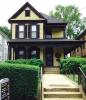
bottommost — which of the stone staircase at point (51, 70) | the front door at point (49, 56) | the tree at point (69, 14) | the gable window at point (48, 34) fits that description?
the stone staircase at point (51, 70)

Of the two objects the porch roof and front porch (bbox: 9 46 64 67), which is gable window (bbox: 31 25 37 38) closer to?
front porch (bbox: 9 46 64 67)

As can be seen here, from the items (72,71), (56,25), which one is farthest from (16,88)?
(56,25)

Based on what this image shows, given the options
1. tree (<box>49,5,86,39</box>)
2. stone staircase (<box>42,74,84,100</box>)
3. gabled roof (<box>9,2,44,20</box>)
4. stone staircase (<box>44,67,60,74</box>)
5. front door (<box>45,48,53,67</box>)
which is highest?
tree (<box>49,5,86,39</box>)

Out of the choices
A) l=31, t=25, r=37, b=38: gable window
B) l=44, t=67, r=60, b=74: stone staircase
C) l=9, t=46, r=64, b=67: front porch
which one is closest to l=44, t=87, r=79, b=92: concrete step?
l=44, t=67, r=60, b=74: stone staircase

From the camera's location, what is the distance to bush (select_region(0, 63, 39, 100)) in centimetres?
1488

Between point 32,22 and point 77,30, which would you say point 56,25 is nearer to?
point 32,22

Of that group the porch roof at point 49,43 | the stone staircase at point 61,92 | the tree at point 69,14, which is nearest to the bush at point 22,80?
the stone staircase at point 61,92

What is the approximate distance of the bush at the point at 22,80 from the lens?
48.8 ft

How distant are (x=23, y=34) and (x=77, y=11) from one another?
33417 mm

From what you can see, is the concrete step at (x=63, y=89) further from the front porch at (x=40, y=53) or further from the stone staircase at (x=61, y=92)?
the front porch at (x=40, y=53)

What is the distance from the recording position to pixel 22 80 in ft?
49.3

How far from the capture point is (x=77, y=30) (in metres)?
73.9

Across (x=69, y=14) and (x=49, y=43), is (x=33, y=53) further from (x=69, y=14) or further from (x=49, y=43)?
(x=69, y=14)

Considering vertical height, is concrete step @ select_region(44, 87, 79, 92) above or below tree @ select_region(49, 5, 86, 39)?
below
